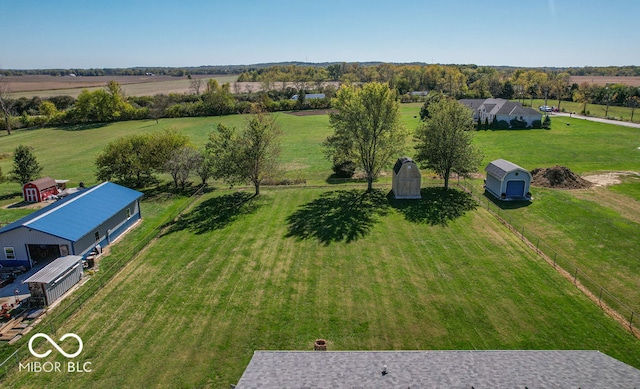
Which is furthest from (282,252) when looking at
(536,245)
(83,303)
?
(536,245)

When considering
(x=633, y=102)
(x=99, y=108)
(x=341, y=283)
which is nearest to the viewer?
(x=341, y=283)

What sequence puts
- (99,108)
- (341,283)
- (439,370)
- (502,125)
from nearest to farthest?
1. (439,370)
2. (341,283)
3. (502,125)
4. (99,108)

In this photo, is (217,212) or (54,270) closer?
(54,270)

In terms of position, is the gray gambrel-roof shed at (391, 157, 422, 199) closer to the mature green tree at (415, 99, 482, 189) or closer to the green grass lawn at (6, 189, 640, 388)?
the mature green tree at (415, 99, 482, 189)

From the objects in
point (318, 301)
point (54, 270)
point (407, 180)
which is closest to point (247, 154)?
point (407, 180)

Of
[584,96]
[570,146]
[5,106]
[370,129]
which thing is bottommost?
[570,146]

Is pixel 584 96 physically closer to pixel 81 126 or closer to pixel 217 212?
pixel 217 212

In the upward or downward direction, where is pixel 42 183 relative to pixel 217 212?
upward
